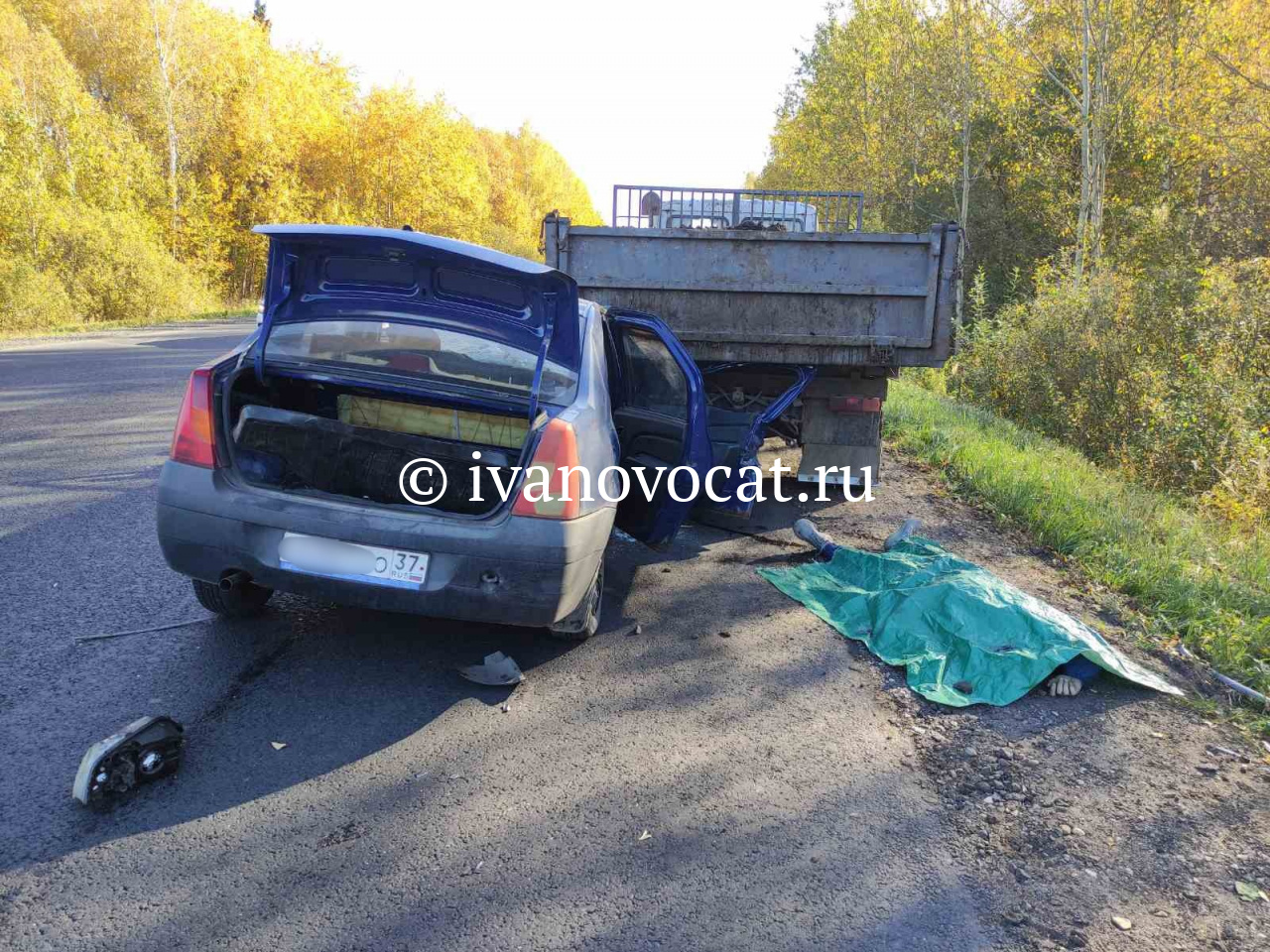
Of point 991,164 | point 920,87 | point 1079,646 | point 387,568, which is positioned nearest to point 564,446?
point 387,568

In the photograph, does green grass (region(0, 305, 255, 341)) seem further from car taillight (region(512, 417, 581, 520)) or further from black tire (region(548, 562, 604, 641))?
car taillight (region(512, 417, 581, 520))

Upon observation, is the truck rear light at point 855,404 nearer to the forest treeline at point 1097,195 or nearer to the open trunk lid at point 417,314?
the forest treeline at point 1097,195

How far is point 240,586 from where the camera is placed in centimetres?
431

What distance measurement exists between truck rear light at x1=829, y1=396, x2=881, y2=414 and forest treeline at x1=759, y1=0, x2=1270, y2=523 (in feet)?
10.5

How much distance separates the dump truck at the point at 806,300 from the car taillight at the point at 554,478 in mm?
3639

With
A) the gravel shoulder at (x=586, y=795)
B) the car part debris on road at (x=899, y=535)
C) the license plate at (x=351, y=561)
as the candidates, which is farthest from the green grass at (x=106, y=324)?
the car part debris on road at (x=899, y=535)

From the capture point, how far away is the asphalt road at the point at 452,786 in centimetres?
246

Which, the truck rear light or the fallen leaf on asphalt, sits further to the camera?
the truck rear light

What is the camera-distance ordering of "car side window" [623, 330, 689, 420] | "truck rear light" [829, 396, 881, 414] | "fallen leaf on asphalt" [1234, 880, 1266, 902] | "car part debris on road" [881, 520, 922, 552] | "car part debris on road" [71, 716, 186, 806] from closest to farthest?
1. "fallen leaf on asphalt" [1234, 880, 1266, 902]
2. "car part debris on road" [71, 716, 186, 806]
3. "car side window" [623, 330, 689, 420]
4. "car part debris on road" [881, 520, 922, 552]
5. "truck rear light" [829, 396, 881, 414]

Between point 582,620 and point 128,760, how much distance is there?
190cm

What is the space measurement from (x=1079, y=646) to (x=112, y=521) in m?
5.58

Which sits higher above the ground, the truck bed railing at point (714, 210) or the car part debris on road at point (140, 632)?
the truck bed railing at point (714, 210)

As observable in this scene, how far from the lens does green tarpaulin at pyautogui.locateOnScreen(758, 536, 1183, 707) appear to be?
416cm

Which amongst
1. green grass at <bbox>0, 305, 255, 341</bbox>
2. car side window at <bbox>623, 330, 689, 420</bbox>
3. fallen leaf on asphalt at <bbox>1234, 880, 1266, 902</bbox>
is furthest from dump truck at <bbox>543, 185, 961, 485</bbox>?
green grass at <bbox>0, 305, 255, 341</bbox>
